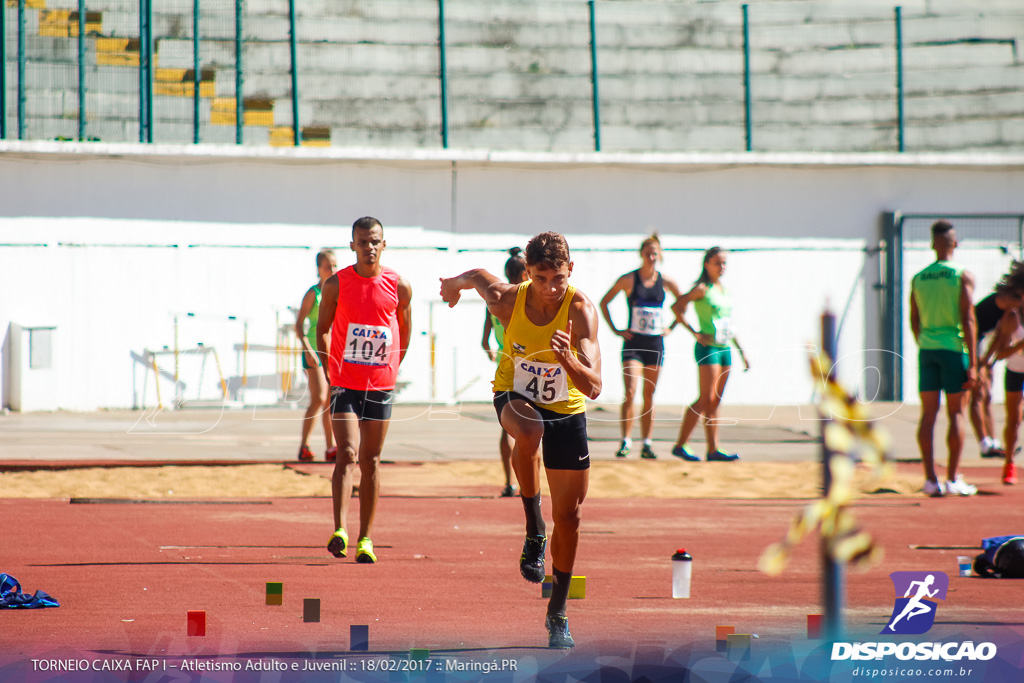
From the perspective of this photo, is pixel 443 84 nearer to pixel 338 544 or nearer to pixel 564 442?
pixel 338 544

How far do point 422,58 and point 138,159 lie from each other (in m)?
6.15

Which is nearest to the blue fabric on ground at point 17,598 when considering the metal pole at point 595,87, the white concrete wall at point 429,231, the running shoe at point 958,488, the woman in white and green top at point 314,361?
the woman in white and green top at point 314,361

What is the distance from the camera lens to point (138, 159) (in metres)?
19.4

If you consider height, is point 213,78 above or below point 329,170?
above

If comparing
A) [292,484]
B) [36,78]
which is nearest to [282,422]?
[292,484]

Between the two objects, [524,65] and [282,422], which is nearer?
[282,422]

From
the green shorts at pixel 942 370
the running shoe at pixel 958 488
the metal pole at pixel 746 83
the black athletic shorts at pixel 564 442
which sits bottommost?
the running shoe at pixel 958 488

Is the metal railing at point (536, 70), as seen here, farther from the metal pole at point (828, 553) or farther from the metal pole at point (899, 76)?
the metal pole at point (828, 553)

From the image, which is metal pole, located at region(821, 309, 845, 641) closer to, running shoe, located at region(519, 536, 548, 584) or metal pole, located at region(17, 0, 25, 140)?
running shoe, located at region(519, 536, 548, 584)

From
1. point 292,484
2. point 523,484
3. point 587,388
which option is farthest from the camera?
point 292,484

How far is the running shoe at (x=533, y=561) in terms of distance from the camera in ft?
20.9

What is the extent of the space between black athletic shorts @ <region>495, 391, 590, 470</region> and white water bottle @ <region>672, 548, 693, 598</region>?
3.70ft

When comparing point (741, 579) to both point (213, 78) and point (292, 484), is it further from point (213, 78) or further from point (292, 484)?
point (213, 78)

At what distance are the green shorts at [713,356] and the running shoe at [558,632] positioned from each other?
7.29 m
